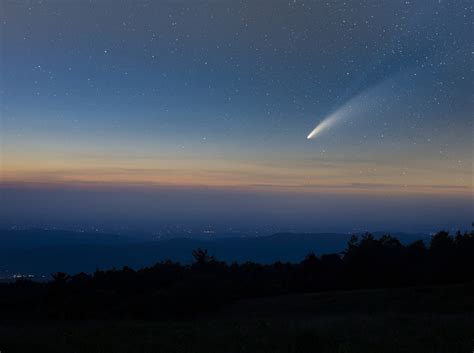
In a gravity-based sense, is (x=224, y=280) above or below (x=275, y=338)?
below

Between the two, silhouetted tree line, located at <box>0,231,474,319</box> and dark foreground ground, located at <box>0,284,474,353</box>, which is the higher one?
dark foreground ground, located at <box>0,284,474,353</box>

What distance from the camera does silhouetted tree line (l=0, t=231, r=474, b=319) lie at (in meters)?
30.9

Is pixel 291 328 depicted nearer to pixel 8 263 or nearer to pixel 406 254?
pixel 406 254

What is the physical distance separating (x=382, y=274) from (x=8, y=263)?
14682 cm

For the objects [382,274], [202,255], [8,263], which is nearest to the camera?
[382,274]

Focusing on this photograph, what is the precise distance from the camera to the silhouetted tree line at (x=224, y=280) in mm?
30938

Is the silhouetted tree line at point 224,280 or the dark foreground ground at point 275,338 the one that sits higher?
the dark foreground ground at point 275,338

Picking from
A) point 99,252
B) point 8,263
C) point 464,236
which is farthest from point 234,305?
point 99,252

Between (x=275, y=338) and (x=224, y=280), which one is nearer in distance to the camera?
(x=275, y=338)

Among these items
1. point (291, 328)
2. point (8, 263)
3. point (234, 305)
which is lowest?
point (8, 263)

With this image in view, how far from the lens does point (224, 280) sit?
1507 inches

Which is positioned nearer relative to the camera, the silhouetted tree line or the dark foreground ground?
the dark foreground ground

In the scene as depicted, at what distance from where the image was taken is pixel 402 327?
599 inches

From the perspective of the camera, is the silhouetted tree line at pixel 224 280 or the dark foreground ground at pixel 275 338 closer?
the dark foreground ground at pixel 275 338
